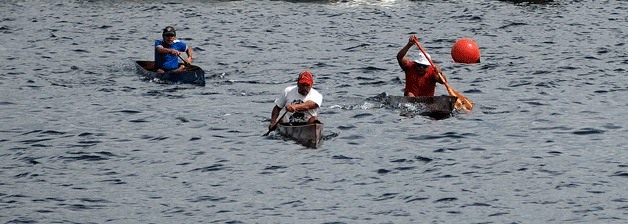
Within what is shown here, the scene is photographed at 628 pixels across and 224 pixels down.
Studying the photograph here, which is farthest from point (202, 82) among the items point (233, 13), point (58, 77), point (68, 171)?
point (233, 13)

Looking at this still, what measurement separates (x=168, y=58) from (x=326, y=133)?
8193mm

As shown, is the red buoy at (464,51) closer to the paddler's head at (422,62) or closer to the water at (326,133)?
the water at (326,133)

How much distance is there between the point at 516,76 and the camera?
3031cm

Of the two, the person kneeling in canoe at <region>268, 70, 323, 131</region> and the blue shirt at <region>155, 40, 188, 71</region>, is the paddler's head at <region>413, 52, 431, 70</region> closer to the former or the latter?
the person kneeling in canoe at <region>268, 70, 323, 131</region>

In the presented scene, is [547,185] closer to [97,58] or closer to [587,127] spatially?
[587,127]

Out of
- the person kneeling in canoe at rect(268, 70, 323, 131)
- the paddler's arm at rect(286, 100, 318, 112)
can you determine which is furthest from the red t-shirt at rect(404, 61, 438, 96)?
the paddler's arm at rect(286, 100, 318, 112)

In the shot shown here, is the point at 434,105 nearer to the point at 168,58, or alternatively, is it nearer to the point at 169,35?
the point at 169,35

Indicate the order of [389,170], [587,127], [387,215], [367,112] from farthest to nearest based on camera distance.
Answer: [367,112] < [587,127] < [389,170] < [387,215]

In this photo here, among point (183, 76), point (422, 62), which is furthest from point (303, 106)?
point (183, 76)

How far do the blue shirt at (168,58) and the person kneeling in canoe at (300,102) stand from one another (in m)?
8.22

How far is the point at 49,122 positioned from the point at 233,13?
2379 cm

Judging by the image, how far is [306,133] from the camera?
21172mm

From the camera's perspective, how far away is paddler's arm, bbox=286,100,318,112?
21.0 meters

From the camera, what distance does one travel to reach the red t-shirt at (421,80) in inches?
976
